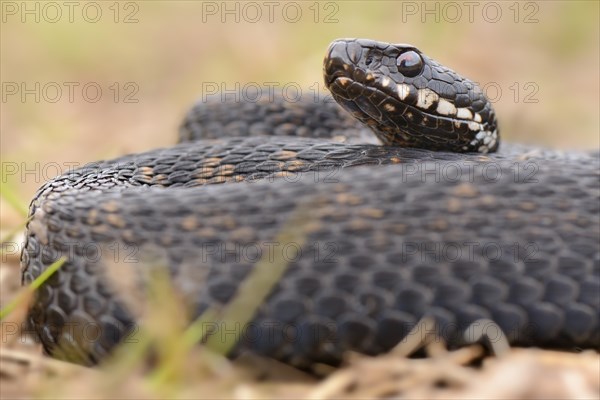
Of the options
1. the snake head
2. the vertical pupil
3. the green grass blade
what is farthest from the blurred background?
the green grass blade

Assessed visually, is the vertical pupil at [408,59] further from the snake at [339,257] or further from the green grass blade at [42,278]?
the green grass blade at [42,278]

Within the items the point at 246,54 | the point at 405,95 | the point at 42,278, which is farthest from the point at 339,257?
the point at 246,54

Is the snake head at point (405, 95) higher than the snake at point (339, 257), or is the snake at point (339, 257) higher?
the snake head at point (405, 95)

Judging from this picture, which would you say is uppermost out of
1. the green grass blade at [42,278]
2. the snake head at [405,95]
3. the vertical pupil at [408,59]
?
the vertical pupil at [408,59]

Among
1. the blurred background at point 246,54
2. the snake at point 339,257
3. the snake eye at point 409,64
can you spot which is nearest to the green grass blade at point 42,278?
the snake at point 339,257

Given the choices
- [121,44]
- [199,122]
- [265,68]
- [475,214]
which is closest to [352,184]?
[475,214]

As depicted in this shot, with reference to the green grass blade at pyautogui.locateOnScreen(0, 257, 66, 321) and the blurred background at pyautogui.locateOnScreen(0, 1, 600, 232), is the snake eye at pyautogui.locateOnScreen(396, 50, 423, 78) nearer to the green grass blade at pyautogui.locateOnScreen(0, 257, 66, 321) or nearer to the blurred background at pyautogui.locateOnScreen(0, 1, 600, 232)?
the green grass blade at pyautogui.locateOnScreen(0, 257, 66, 321)

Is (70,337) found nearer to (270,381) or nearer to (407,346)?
(270,381)
